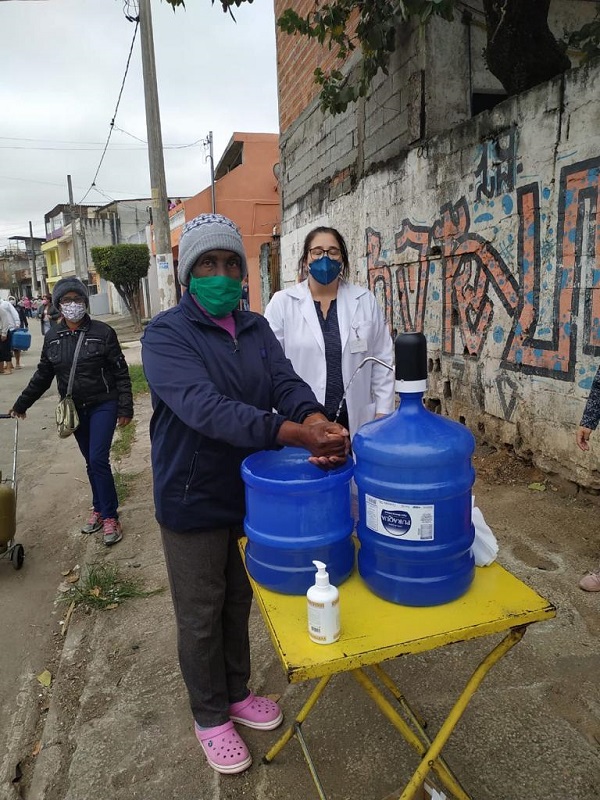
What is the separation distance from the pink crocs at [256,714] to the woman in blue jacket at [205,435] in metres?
0.14

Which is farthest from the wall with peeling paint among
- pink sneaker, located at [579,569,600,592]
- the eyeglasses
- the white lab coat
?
the eyeglasses

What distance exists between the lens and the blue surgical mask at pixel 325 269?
3.19 meters

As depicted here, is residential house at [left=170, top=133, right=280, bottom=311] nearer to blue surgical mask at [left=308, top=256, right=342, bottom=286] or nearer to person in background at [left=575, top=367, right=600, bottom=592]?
blue surgical mask at [left=308, top=256, right=342, bottom=286]

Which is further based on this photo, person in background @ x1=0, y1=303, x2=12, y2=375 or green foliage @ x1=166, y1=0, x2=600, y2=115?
person in background @ x1=0, y1=303, x2=12, y2=375

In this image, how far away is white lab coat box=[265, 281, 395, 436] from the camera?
3.18 m

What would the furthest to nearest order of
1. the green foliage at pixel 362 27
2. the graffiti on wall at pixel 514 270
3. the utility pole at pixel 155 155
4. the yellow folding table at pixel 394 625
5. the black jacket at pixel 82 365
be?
1. the utility pole at pixel 155 155
2. the green foliage at pixel 362 27
3. the black jacket at pixel 82 365
4. the graffiti on wall at pixel 514 270
5. the yellow folding table at pixel 394 625

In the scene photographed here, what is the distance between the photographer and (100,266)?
22453 millimetres

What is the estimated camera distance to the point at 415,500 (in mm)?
1552

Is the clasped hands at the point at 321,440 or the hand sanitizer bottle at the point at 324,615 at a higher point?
the clasped hands at the point at 321,440

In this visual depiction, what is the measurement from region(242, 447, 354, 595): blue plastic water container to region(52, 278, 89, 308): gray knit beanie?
302 centimetres

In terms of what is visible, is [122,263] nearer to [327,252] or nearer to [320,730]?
[327,252]

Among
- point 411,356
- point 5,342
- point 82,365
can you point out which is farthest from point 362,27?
point 5,342

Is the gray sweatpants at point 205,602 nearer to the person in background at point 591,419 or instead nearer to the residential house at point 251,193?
the person in background at point 591,419

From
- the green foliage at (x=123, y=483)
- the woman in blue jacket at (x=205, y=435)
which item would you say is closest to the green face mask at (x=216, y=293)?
the woman in blue jacket at (x=205, y=435)
